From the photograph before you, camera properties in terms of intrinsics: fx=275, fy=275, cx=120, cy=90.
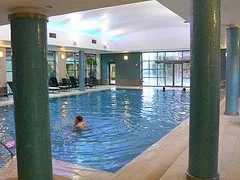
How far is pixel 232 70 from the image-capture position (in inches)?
332

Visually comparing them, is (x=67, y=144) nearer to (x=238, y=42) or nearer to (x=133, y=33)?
(x=238, y=42)

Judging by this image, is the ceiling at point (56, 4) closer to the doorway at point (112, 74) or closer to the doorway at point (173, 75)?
the doorway at point (173, 75)

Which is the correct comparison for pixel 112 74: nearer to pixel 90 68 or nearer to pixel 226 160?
pixel 90 68

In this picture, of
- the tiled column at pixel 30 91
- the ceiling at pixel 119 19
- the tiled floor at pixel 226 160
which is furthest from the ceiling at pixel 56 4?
the ceiling at pixel 119 19

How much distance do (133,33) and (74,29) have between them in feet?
21.1

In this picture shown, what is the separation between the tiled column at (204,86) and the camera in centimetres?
322

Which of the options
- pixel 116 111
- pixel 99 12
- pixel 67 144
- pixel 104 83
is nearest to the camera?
pixel 67 144

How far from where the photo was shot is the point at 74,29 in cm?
1820

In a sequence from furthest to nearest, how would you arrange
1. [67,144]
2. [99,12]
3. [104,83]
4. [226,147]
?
1. [104,83]
2. [99,12]
3. [67,144]
4. [226,147]

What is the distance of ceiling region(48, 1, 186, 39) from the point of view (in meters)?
15.2

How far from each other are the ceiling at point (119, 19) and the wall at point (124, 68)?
126 inches

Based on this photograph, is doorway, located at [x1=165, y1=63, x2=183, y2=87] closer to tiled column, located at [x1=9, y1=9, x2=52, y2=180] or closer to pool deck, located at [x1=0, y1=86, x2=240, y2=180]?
pool deck, located at [x1=0, y1=86, x2=240, y2=180]

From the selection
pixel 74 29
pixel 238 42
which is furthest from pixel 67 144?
pixel 74 29

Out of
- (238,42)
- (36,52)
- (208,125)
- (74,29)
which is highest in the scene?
(74,29)
